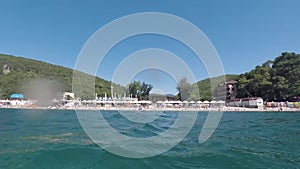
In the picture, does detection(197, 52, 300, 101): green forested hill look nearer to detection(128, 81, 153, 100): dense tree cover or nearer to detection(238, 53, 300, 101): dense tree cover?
detection(238, 53, 300, 101): dense tree cover

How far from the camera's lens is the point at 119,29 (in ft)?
13.0

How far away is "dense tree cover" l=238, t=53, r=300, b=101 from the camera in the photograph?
5031cm

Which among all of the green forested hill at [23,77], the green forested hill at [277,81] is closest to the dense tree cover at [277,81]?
the green forested hill at [277,81]

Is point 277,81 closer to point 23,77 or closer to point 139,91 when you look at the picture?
point 139,91

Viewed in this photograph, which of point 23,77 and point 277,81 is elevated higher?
point 277,81

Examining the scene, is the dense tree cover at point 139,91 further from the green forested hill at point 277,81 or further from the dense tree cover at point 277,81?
the dense tree cover at point 277,81

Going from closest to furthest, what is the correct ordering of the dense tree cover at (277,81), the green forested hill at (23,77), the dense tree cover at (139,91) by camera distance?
the green forested hill at (23,77) → the dense tree cover at (277,81) → the dense tree cover at (139,91)

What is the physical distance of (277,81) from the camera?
2044 inches

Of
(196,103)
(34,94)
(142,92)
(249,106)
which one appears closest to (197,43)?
(34,94)

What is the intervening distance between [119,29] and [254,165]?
3.70 meters

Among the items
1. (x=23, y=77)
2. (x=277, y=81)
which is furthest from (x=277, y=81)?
(x=23, y=77)

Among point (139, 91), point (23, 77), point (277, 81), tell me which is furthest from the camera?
point (139, 91)

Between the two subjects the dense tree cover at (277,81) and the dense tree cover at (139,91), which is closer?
the dense tree cover at (277,81)

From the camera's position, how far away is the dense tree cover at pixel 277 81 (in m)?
50.3
